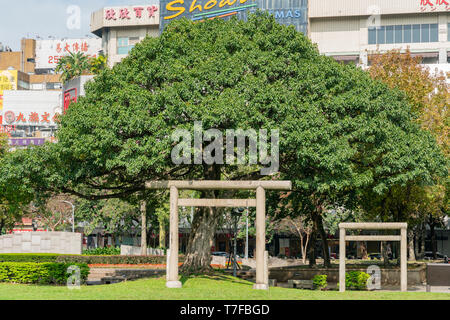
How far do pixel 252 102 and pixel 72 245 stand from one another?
2188 cm

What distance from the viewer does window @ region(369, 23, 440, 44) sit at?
8556 cm

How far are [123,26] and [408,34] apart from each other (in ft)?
138

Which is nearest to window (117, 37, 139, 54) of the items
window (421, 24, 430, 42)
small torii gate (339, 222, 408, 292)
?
window (421, 24, 430, 42)

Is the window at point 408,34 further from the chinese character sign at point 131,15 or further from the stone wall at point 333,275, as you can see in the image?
the stone wall at point 333,275

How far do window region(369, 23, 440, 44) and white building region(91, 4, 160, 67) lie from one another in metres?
33.2

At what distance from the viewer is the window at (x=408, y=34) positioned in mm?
85562

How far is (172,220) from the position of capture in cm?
2388

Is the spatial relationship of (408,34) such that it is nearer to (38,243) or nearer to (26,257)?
(38,243)

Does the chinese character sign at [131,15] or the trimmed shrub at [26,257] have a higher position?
the chinese character sign at [131,15]

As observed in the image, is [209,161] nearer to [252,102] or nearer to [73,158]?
[252,102]

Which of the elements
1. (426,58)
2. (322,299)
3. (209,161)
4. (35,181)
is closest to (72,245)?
(35,181)

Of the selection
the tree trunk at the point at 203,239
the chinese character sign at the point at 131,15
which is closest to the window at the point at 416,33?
the chinese character sign at the point at 131,15

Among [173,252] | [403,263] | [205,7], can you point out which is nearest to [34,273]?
[173,252]

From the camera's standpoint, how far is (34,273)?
27.8 meters
